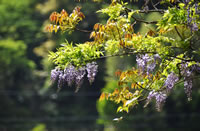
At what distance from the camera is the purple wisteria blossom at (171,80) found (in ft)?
15.3

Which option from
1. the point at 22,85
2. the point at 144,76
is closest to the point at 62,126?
the point at 22,85

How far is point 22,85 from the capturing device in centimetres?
2739

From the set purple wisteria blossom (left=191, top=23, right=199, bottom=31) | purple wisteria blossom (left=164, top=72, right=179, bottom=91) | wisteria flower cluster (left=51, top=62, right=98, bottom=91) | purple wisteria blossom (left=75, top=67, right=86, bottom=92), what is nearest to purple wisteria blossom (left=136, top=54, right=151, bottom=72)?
purple wisteria blossom (left=164, top=72, right=179, bottom=91)

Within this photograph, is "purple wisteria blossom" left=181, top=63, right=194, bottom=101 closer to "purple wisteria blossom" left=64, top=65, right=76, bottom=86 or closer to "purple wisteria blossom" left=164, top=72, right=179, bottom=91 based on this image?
"purple wisteria blossom" left=164, top=72, right=179, bottom=91

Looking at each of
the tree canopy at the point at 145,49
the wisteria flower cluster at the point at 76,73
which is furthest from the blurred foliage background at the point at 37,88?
the tree canopy at the point at 145,49

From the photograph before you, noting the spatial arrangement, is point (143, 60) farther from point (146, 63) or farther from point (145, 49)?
point (145, 49)

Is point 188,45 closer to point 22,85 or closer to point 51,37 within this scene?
point 51,37

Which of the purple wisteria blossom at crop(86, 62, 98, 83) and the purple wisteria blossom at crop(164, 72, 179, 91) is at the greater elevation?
the purple wisteria blossom at crop(86, 62, 98, 83)

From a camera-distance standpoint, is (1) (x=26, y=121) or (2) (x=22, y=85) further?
(2) (x=22, y=85)

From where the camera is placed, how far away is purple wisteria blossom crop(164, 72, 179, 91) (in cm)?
466

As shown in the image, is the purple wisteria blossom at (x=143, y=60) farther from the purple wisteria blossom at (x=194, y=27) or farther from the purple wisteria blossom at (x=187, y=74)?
the purple wisteria blossom at (x=194, y=27)

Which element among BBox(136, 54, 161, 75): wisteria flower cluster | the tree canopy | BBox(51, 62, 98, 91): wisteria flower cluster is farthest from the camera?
BBox(51, 62, 98, 91): wisteria flower cluster

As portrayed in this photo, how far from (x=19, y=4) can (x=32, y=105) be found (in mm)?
7056

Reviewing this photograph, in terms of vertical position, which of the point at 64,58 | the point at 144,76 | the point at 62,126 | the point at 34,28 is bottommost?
the point at 62,126
